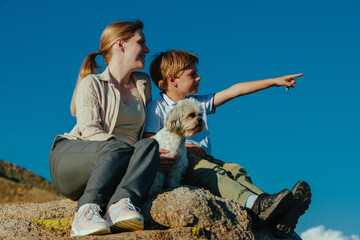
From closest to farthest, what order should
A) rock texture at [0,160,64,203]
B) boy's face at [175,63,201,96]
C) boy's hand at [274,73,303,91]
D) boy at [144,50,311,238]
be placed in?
boy at [144,50,311,238]
boy's hand at [274,73,303,91]
boy's face at [175,63,201,96]
rock texture at [0,160,64,203]

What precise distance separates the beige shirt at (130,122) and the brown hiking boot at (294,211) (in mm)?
2304

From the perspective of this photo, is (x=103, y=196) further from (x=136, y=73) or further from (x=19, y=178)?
(x=19, y=178)

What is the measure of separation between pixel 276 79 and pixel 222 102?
3.22 ft

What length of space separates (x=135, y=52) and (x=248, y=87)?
189 centimetres

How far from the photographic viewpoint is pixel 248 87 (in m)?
6.62

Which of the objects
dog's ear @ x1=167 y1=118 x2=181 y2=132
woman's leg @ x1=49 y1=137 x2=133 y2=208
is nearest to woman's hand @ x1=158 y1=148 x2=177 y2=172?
dog's ear @ x1=167 y1=118 x2=181 y2=132

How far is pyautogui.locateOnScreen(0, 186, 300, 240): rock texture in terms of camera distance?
4.25 m

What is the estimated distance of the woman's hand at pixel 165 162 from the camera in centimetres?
545

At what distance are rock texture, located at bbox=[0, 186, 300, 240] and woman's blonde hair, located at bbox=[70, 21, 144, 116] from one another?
77.5 inches

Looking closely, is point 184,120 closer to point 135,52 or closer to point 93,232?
point 135,52

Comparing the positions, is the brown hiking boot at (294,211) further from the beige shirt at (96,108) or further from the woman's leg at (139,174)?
the beige shirt at (96,108)

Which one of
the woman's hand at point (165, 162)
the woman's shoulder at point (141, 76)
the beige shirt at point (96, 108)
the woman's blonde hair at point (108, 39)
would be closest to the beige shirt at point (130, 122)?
the beige shirt at point (96, 108)

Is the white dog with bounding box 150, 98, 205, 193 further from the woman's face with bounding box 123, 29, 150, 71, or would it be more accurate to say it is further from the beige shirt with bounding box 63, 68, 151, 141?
the woman's face with bounding box 123, 29, 150, 71

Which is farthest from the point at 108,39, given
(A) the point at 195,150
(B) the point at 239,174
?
(B) the point at 239,174
